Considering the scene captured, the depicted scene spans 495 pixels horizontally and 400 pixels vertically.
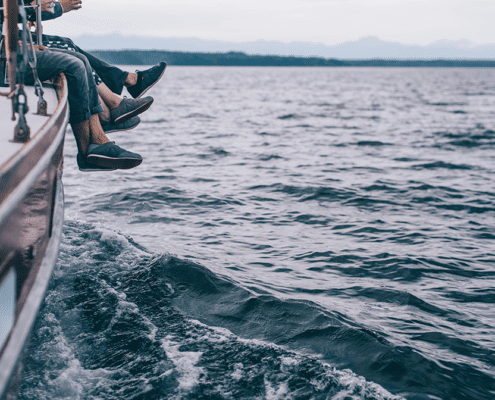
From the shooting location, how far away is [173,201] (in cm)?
930

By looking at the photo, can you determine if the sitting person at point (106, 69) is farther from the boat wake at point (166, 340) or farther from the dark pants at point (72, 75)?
the boat wake at point (166, 340)

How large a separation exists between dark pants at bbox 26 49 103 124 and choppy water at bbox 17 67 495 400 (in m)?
1.81

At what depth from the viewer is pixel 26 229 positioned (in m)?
2.75

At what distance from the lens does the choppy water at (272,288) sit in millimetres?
3779

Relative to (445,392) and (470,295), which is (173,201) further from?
(445,392)

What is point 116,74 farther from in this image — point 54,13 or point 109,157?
point 109,157

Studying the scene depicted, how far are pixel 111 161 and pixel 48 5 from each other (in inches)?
64.7

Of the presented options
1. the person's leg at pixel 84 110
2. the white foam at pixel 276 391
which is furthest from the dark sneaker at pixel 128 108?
the white foam at pixel 276 391

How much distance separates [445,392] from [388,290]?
1.89 metres

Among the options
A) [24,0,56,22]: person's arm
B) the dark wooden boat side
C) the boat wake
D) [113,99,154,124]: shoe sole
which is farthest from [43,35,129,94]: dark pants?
the boat wake

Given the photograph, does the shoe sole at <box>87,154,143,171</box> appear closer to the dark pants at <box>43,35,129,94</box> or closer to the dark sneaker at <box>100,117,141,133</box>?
the dark sneaker at <box>100,117,141,133</box>

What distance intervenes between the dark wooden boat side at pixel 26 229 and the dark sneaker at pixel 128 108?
1.66 meters

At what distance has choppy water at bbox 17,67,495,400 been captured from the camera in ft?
12.4

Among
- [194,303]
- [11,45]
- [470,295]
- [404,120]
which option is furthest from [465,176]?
[404,120]
